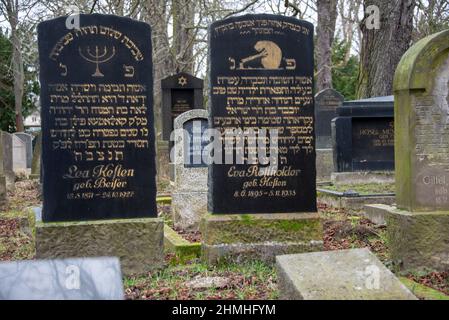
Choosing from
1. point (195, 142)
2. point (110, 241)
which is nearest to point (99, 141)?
point (110, 241)

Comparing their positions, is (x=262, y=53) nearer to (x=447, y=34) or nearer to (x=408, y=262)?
(x=447, y=34)

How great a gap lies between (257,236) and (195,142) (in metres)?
3.96

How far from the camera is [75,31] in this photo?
6.51 m

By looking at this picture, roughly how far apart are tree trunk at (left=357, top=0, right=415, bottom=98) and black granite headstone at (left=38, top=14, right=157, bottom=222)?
349 inches

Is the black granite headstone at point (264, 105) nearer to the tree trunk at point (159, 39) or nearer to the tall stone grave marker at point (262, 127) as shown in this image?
the tall stone grave marker at point (262, 127)

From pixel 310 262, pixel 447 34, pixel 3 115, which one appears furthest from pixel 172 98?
pixel 3 115

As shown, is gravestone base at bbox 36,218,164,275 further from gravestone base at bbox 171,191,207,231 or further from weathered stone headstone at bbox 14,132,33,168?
weathered stone headstone at bbox 14,132,33,168

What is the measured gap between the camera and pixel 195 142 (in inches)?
418

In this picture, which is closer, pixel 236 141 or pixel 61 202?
pixel 61 202

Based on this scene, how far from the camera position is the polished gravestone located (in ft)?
41.5

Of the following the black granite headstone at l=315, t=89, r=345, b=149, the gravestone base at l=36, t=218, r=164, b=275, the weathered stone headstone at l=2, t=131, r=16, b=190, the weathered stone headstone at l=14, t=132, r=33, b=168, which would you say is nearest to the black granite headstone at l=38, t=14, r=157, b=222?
the gravestone base at l=36, t=218, r=164, b=275

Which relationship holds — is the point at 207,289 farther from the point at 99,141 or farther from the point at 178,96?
the point at 178,96

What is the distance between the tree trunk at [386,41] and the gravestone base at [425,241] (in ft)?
28.3
